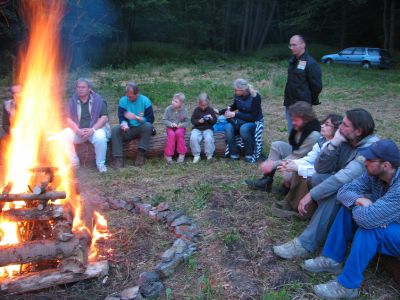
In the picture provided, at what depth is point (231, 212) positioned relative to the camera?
180 inches

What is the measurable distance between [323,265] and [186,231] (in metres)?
1.35

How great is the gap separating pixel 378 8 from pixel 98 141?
88.5 feet

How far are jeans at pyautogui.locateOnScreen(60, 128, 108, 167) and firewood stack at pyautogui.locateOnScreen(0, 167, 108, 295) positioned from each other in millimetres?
2271

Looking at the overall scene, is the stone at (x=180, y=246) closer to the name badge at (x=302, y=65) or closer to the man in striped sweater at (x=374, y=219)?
the man in striped sweater at (x=374, y=219)

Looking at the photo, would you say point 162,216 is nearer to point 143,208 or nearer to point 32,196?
point 143,208

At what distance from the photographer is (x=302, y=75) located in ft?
19.0

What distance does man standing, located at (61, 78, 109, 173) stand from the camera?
6.07 meters

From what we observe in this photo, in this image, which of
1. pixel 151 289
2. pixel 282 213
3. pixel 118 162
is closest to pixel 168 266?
pixel 151 289

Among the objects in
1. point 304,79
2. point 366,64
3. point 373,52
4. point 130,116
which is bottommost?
point 130,116

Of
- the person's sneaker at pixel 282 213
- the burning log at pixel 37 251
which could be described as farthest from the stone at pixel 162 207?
the burning log at pixel 37 251

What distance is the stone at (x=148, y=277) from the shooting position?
3.28m

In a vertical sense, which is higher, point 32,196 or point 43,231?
point 32,196

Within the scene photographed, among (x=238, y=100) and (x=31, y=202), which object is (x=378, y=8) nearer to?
(x=238, y=100)

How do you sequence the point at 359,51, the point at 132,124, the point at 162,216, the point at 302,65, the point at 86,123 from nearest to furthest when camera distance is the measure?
the point at 162,216 < the point at 302,65 < the point at 86,123 < the point at 132,124 < the point at 359,51
